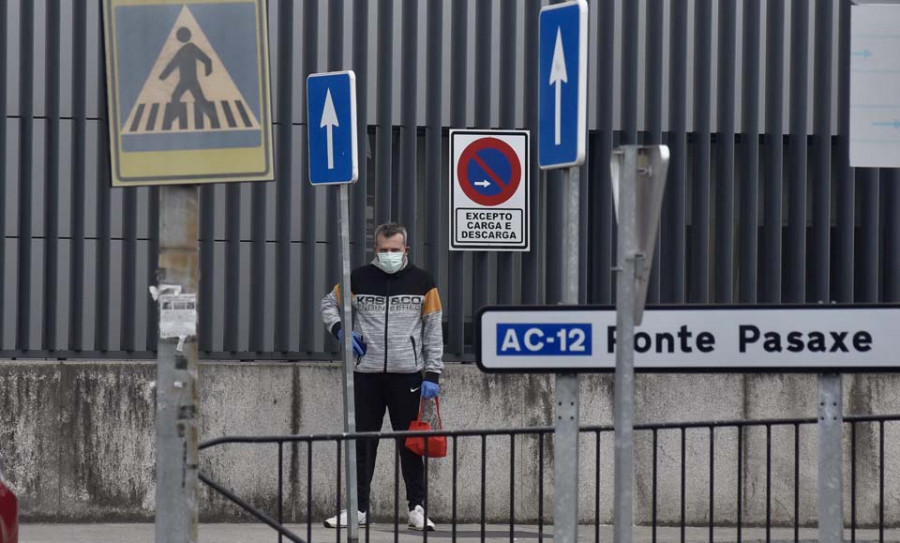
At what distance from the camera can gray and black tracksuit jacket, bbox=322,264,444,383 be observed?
9672 mm

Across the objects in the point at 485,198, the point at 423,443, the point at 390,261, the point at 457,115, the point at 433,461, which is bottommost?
the point at 433,461

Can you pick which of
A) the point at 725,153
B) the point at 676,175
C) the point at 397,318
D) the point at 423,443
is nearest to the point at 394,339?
the point at 397,318

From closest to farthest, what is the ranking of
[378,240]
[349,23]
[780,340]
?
[780,340], [378,240], [349,23]

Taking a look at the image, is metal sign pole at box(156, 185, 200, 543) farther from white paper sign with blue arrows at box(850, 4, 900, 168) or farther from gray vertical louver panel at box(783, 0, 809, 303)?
gray vertical louver panel at box(783, 0, 809, 303)

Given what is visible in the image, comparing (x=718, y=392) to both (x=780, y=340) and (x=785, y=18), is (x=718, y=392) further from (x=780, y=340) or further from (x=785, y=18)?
(x=780, y=340)

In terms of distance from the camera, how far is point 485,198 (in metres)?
9.60

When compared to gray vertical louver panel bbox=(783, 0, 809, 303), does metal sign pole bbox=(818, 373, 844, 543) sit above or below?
below

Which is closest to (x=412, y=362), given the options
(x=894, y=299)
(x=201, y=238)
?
(x=201, y=238)

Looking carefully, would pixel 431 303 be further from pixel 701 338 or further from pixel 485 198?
pixel 701 338

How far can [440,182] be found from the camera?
1046 centimetres

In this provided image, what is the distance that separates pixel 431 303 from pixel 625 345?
4632 mm

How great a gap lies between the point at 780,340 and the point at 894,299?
5341 millimetres

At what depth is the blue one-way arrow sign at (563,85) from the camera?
18.7 feet

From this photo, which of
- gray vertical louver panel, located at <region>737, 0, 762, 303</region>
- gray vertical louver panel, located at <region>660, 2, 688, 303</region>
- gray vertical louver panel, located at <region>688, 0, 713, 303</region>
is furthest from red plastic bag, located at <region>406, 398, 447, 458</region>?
gray vertical louver panel, located at <region>737, 0, 762, 303</region>
